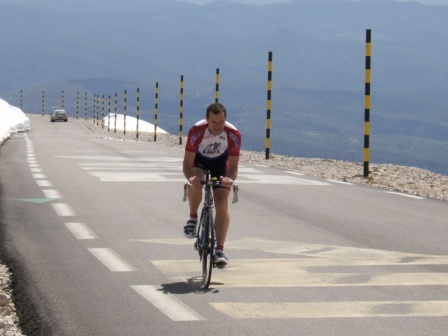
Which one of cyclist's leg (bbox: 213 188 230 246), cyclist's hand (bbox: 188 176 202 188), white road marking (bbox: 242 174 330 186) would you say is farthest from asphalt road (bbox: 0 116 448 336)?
white road marking (bbox: 242 174 330 186)

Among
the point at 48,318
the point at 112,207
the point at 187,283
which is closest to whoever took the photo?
the point at 48,318

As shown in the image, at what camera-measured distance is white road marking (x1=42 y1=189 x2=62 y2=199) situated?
592 inches

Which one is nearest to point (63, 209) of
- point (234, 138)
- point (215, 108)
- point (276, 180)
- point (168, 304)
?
point (234, 138)

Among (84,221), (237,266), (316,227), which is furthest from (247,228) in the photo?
(237,266)

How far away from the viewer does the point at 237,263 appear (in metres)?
9.38

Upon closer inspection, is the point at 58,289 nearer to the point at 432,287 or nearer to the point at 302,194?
the point at 432,287

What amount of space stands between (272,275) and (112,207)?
5326 mm

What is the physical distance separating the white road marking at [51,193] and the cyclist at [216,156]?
640 cm

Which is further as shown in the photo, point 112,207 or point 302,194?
point 302,194

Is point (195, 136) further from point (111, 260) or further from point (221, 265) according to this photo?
point (111, 260)

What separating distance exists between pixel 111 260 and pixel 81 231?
6.50 ft

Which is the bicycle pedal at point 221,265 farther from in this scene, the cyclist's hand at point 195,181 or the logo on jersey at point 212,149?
the logo on jersey at point 212,149

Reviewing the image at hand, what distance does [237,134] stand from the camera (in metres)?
8.77

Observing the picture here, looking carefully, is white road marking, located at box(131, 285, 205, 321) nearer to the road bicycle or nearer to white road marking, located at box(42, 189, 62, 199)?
the road bicycle
